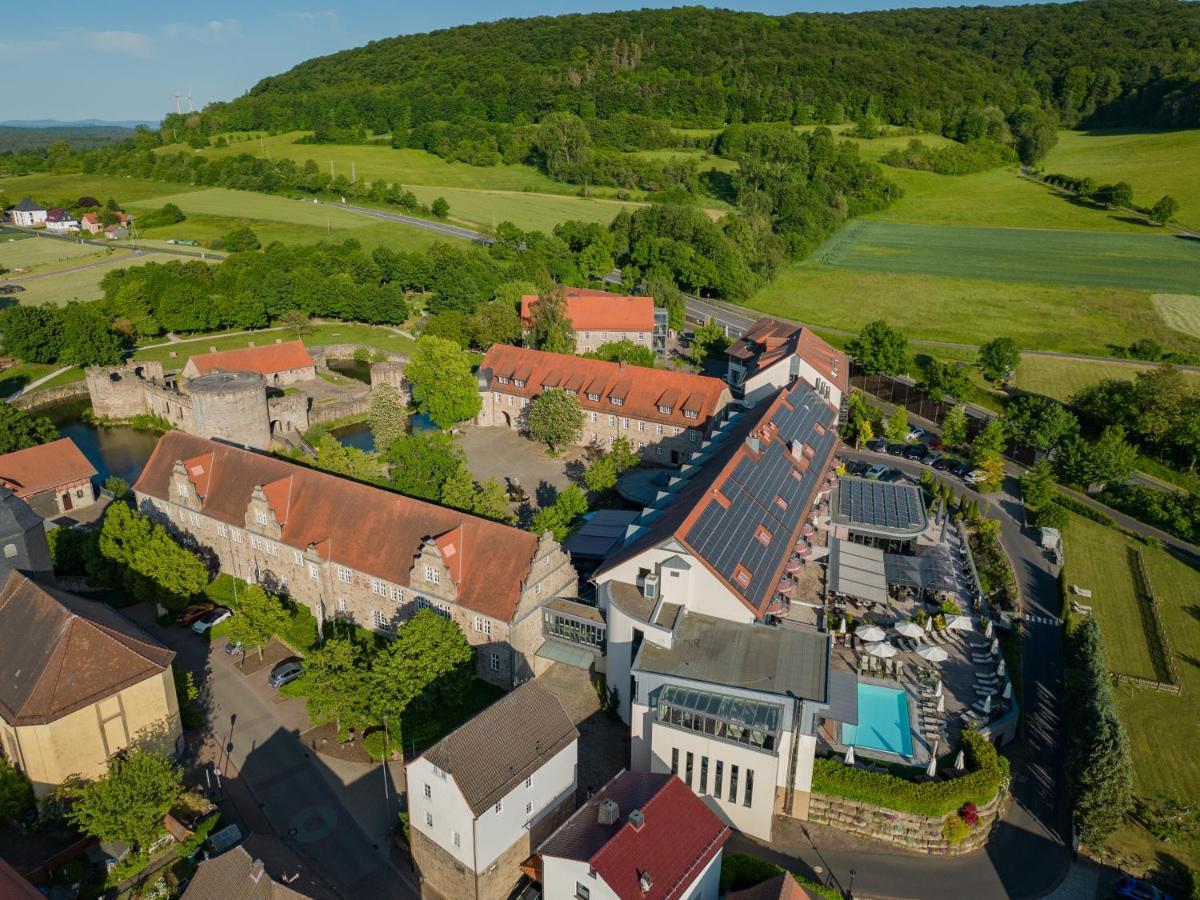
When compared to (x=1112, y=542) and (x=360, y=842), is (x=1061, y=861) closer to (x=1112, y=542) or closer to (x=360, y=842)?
(x=360, y=842)

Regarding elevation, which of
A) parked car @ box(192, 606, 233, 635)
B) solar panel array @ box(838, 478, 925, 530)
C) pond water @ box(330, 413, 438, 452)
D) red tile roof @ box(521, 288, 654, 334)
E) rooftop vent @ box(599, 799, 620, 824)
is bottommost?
parked car @ box(192, 606, 233, 635)

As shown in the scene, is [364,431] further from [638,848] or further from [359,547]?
[638,848]

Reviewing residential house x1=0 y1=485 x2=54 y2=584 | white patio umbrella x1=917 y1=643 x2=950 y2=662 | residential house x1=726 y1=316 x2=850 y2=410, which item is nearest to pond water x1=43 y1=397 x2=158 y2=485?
residential house x1=0 y1=485 x2=54 y2=584

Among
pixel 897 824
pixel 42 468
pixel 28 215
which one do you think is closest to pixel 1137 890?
pixel 897 824

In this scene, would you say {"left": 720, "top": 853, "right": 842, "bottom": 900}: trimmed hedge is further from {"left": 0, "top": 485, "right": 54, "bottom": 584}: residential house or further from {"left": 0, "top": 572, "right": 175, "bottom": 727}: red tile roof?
{"left": 0, "top": 485, "right": 54, "bottom": 584}: residential house

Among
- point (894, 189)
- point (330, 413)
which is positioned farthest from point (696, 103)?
point (330, 413)

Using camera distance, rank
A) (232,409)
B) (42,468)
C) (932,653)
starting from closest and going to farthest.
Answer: (932,653) < (42,468) < (232,409)
